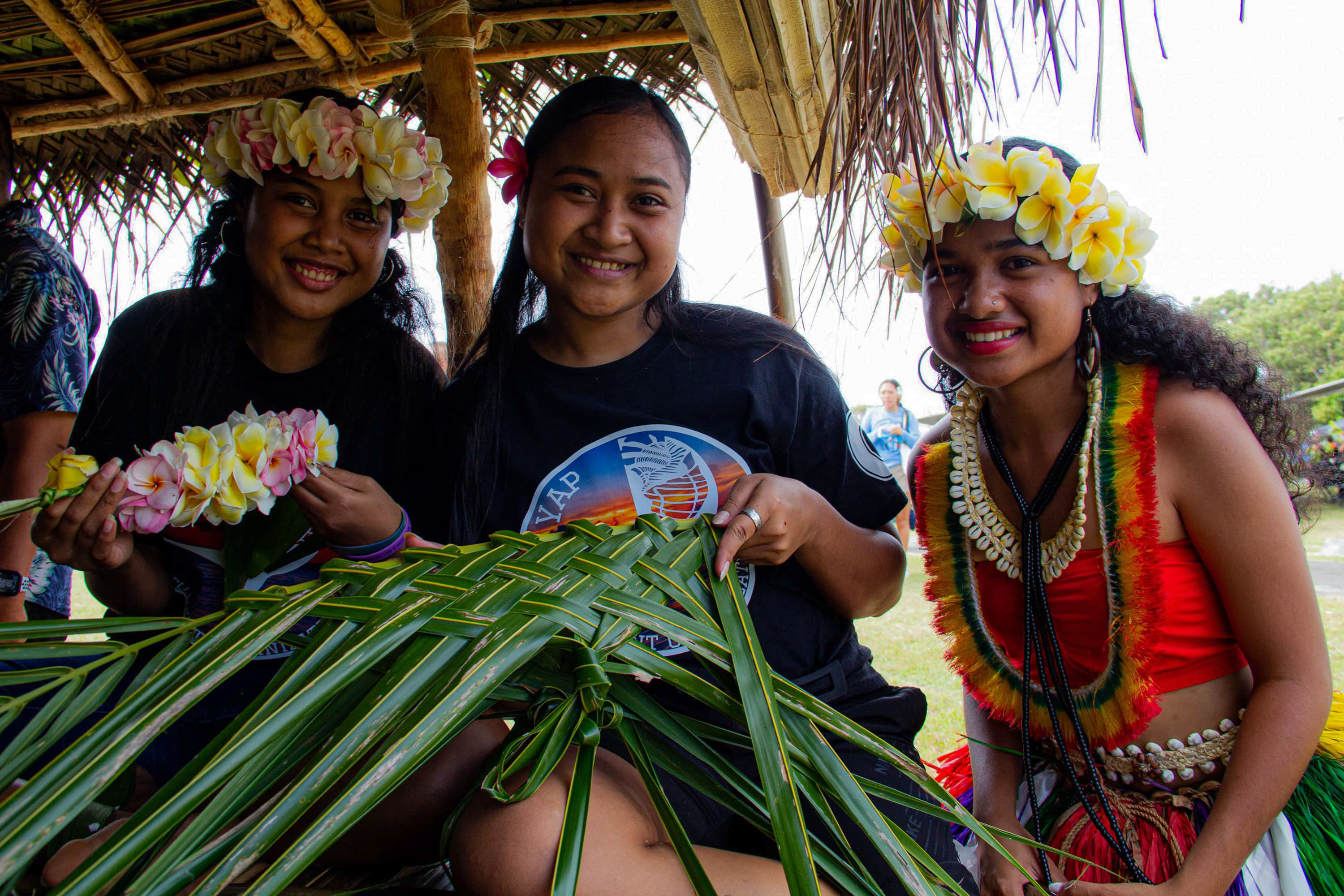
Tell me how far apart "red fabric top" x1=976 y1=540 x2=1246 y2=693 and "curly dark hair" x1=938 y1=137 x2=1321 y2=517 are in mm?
237

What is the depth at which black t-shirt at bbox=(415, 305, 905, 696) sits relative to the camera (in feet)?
5.14

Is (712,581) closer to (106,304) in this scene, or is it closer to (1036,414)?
(1036,414)

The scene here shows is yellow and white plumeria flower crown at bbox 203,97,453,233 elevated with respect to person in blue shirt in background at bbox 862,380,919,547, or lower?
elevated

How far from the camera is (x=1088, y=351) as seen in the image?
1612mm

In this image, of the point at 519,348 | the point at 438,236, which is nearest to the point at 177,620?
the point at 519,348

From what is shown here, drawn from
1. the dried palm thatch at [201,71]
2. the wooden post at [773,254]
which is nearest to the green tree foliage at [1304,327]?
the wooden post at [773,254]

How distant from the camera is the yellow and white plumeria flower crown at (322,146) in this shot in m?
1.83

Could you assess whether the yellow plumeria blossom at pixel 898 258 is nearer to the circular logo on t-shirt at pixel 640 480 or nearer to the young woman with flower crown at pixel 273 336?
the circular logo on t-shirt at pixel 640 480

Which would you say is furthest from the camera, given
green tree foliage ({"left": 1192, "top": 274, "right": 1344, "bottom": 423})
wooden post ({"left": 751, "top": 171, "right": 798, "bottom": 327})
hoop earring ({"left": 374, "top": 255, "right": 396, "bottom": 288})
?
green tree foliage ({"left": 1192, "top": 274, "right": 1344, "bottom": 423})

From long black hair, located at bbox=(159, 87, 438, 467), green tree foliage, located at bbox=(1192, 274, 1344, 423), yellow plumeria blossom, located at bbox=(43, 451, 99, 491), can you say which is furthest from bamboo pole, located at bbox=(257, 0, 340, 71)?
green tree foliage, located at bbox=(1192, 274, 1344, 423)

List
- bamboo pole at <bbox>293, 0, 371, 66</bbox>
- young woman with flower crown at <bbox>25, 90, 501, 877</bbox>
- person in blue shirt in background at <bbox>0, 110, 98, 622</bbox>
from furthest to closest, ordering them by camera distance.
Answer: bamboo pole at <bbox>293, 0, 371, 66</bbox> → person in blue shirt in background at <bbox>0, 110, 98, 622</bbox> → young woman with flower crown at <bbox>25, 90, 501, 877</bbox>

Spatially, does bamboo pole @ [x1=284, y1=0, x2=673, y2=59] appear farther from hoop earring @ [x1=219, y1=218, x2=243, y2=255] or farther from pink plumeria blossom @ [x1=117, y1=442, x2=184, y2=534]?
pink plumeria blossom @ [x1=117, y1=442, x2=184, y2=534]

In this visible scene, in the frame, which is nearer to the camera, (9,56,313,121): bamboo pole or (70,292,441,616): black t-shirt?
(70,292,441,616): black t-shirt

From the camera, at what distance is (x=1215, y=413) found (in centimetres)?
150
